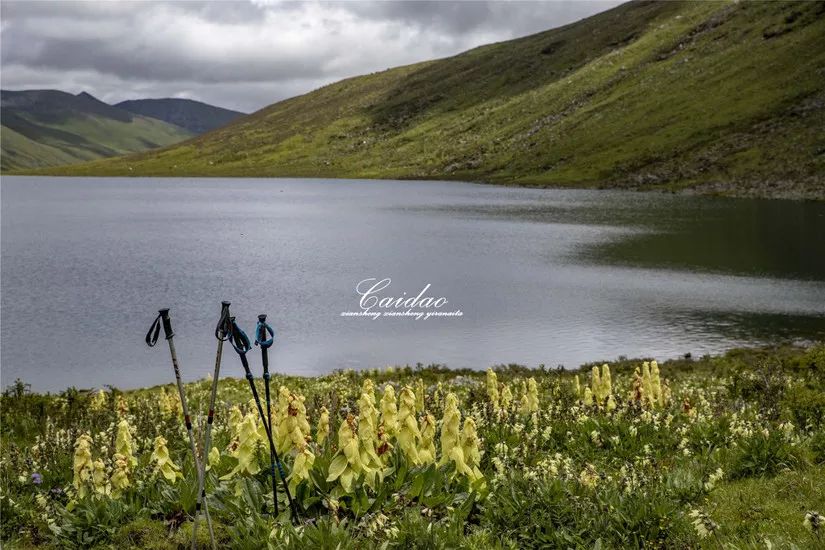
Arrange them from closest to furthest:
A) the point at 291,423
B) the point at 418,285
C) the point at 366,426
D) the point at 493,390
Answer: the point at 366,426 < the point at 291,423 < the point at 493,390 < the point at 418,285

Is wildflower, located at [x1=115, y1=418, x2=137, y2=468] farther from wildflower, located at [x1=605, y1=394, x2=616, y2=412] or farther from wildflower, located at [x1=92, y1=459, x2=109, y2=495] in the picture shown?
wildflower, located at [x1=605, y1=394, x2=616, y2=412]

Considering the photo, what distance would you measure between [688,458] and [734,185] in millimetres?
135848

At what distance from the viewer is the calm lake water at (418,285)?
38.1 m

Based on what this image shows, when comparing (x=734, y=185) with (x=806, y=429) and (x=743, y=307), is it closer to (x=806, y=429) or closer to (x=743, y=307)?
(x=743, y=307)

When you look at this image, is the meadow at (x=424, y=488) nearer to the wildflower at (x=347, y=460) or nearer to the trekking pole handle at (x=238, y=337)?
the wildflower at (x=347, y=460)

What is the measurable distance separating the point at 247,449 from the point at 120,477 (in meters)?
1.86

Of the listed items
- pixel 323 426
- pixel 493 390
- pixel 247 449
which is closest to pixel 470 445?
pixel 323 426

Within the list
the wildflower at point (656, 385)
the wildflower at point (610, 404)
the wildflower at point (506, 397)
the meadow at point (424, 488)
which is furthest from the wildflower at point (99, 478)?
the wildflower at point (656, 385)

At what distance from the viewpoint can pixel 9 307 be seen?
47156 millimetres

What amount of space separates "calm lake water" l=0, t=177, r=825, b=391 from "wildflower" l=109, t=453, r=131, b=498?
23.6 meters

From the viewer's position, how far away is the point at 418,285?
188 ft

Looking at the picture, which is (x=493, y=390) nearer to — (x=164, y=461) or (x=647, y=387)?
(x=647, y=387)

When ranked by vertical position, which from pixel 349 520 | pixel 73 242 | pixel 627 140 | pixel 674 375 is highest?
pixel 627 140

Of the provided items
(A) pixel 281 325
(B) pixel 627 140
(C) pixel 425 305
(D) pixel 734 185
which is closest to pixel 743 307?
(C) pixel 425 305
